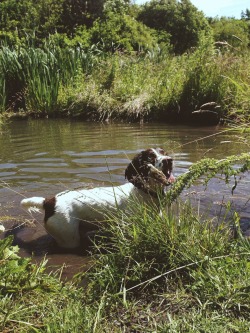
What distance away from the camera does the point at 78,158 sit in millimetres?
6895

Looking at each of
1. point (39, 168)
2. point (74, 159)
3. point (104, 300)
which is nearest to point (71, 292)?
point (104, 300)

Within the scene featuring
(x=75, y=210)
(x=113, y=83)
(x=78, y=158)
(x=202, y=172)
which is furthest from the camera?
(x=113, y=83)

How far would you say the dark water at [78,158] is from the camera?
408 centimetres

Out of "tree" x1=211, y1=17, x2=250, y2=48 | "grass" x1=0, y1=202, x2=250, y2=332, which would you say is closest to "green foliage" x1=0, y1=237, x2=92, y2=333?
"grass" x1=0, y1=202, x2=250, y2=332

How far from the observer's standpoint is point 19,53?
12.7 meters

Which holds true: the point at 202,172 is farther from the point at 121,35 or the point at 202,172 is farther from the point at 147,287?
the point at 121,35

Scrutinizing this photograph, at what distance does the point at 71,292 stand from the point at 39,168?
3.80 metres

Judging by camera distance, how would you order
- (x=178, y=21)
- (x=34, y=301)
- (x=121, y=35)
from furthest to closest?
(x=178, y=21), (x=121, y=35), (x=34, y=301)

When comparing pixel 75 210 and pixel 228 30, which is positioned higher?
pixel 228 30

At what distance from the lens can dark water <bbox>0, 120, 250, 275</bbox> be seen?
4082 millimetres

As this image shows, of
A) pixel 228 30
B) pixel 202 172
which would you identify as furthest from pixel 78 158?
pixel 228 30

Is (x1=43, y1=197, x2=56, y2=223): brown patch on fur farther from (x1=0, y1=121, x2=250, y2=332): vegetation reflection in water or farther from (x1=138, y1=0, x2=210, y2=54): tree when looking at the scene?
(x1=138, y1=0, x2=210, y2=54): tree

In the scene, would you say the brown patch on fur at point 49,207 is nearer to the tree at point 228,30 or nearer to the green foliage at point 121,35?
the green foliage at point 121,35

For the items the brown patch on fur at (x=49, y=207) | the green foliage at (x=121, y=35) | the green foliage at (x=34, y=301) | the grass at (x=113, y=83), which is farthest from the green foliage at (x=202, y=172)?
the green foliage at (x=121, y=35)
